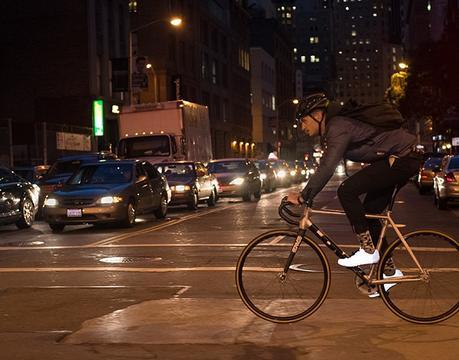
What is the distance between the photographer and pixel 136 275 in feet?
34.2

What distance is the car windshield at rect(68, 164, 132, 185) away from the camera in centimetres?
1923

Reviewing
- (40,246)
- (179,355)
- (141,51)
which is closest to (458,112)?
(141,51)

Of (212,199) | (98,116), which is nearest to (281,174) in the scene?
(98,116)

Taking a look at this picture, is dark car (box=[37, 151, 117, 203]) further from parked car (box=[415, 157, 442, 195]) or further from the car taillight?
parked car (box=[415, 157, 442, 195])

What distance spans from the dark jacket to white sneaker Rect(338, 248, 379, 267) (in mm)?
611

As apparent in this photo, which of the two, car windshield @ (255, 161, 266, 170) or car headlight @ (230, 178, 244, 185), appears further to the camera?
car windshield @ (255, 161, 266, 170)

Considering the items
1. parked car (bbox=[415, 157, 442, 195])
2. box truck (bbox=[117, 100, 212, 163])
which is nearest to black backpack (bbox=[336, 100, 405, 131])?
box truck (bbox=[117, 100, 212, 163])

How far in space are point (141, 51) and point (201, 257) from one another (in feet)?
167

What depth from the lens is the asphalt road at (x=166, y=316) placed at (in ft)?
20.7

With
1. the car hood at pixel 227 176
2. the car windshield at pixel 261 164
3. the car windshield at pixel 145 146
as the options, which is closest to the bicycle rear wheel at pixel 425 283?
the car windshield at pixel 145 146

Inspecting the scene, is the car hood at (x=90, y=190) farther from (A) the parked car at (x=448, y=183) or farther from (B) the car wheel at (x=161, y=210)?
(A) the parked car at (x=448, y=183)

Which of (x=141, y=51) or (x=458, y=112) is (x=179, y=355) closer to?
(x=458, y=112)

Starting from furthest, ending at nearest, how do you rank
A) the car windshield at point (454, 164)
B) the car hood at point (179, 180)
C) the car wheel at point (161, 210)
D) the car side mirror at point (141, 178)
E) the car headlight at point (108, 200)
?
the car hood at point (179, 180)
the car windshield at point (454, 164)
the car wheel at point (161, 210)
the car side mirror at point (141, 178)
the car headlight at point (108, 200)

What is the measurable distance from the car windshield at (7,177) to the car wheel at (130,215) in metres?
2.80
